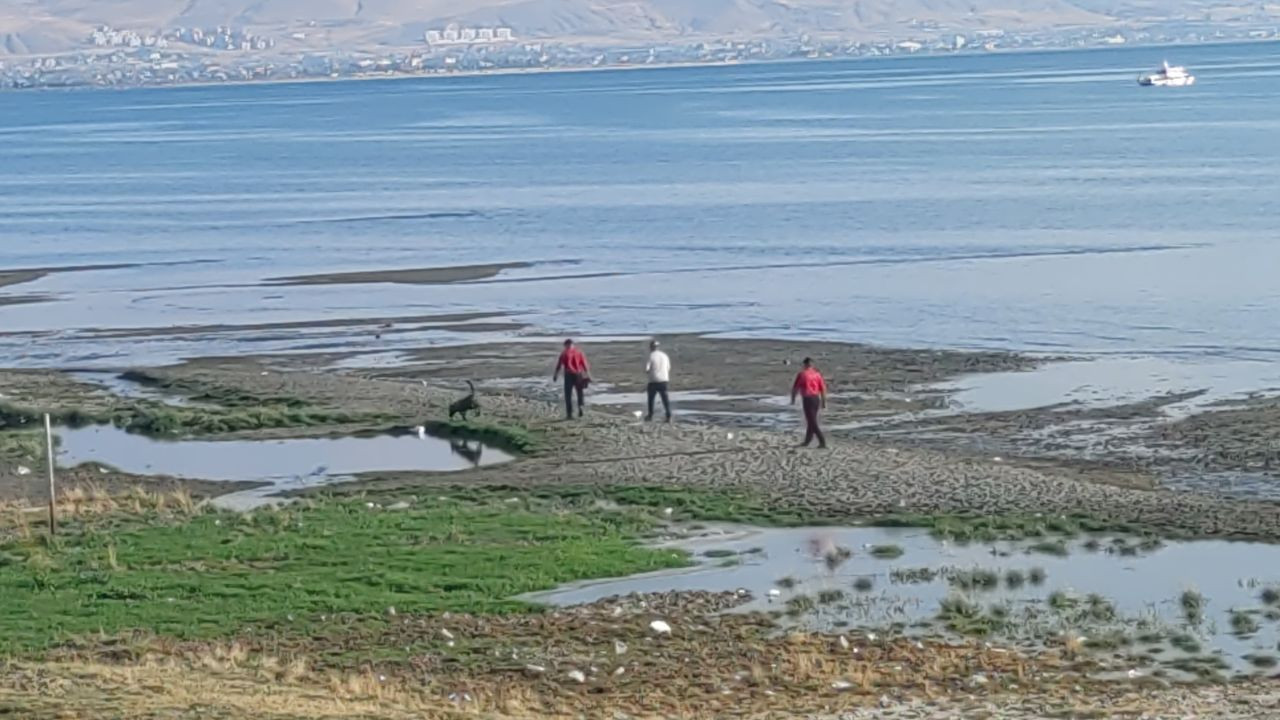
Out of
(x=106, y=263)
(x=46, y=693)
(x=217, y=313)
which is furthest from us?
(x=106, y=263)

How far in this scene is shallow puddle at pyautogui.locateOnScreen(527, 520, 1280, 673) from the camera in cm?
2112

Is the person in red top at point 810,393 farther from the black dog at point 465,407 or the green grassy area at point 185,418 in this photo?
the green grassy area at point 185,418

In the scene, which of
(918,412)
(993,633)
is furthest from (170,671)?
(918,412)

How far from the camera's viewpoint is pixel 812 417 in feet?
102

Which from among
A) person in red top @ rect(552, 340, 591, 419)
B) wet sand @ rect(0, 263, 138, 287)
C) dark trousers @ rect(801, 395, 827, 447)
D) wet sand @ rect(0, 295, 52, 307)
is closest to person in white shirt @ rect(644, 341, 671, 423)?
person in red top @ rect(552, 340, 591, 419)

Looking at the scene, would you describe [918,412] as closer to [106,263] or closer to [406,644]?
[406,644]

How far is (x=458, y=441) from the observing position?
34.1 meters

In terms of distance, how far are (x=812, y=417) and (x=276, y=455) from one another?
8.06 meters

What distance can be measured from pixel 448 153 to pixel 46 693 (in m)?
122

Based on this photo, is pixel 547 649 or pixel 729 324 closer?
pixel 547 649

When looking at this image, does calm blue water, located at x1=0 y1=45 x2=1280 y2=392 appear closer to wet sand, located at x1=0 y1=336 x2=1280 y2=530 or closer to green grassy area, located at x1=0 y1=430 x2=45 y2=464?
wet sand, located at x1=0 y1=336 x2=1280 y2=530

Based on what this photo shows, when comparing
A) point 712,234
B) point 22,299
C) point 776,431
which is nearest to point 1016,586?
point 776,431

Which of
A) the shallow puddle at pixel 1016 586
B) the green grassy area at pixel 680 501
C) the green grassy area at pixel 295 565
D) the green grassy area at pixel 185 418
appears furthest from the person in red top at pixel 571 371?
the shallow puddle at pixel 1016 586

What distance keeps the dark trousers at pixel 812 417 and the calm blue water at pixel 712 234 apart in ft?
45.9
